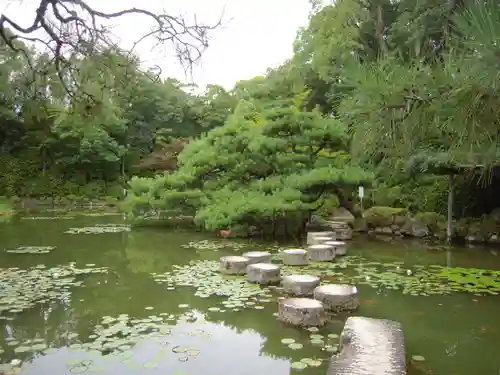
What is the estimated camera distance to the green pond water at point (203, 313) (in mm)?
3848

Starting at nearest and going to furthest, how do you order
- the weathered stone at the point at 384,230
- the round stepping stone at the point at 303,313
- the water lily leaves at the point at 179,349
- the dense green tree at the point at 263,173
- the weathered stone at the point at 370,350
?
the weathered stone at the point at 370,350
the water lily leaves at the point at 179,349
the round stepping stone at the point at 303,313
the dense green tree at the point at 263,173
the weathered stone at the point at 384,230

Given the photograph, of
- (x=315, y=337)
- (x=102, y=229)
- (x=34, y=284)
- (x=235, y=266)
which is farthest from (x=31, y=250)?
(x=315, y=337)

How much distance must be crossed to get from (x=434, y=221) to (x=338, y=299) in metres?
7.41

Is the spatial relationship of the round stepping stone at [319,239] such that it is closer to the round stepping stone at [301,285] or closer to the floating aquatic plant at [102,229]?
the round stepping stone at [301,285]

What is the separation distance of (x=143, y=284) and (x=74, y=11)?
381cm

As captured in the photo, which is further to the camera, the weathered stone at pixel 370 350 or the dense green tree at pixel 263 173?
the dense green tree at pixel 263 173

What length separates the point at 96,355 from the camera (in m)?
3.90

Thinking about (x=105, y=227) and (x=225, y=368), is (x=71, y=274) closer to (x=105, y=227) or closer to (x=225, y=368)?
(x=225, y=368)

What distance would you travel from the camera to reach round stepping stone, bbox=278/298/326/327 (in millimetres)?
4621

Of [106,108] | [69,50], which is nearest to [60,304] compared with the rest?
[106,108]

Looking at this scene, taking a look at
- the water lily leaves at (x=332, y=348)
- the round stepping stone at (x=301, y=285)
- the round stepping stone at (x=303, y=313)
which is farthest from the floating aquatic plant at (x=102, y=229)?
the water lily leaves at (x=332, y=348)

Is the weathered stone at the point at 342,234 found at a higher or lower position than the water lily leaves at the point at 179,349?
higher

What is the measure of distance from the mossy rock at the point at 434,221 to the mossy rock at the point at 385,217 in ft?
1.80

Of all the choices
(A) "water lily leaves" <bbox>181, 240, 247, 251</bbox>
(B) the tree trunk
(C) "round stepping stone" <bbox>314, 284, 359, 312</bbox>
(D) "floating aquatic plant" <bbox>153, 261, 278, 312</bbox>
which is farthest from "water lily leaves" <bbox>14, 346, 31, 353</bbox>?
(B) the tree trunk
